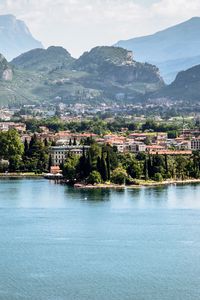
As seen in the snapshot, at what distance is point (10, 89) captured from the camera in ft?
400

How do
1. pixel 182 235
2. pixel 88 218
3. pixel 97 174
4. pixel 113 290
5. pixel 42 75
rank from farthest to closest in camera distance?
pixel 42 75
pixel 97 174
pixel 88 218
pixel 182 235
pixel 113 290

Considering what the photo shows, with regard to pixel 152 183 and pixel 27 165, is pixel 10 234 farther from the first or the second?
pixel 27 165

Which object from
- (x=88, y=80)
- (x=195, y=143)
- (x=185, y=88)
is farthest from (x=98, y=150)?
(x=88, y=80)

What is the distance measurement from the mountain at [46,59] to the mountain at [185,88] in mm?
18384

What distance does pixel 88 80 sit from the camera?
130250 millimetres

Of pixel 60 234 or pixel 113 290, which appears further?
pixel 60 234

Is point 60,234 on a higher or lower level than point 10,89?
lower

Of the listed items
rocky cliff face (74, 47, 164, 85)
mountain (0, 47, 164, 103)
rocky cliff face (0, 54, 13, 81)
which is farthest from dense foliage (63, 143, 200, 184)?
rocky cliff face (74, 47, 164, 85)

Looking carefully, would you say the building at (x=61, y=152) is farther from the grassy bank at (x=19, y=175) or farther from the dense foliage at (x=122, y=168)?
the dense foliage at (x=122, y=168)

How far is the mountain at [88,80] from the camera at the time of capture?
407 ft

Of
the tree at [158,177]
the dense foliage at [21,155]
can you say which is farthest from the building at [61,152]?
the tree at [158,177]

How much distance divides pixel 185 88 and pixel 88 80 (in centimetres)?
1241

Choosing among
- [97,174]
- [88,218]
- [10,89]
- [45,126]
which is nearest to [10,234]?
[88,218]

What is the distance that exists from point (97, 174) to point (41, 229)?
40.9ft
